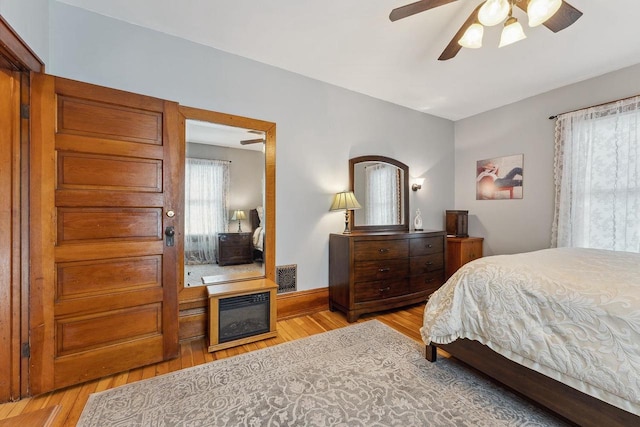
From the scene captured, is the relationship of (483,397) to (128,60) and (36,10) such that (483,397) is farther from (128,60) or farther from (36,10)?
(36,10)

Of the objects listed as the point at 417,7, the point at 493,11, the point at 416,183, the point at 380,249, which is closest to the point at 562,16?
the point at 493,11

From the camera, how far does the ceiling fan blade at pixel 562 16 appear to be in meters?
1.53

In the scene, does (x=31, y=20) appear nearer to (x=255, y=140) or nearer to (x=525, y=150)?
(x=255, y=140)

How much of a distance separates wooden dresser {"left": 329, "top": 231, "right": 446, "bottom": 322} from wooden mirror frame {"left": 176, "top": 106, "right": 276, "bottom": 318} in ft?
2.43

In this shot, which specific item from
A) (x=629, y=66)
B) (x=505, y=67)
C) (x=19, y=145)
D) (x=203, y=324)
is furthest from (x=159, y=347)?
(x=629, y=66)

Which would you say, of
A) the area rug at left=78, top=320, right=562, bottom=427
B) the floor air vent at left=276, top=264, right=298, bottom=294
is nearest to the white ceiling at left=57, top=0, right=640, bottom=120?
the floor air vent at left=276, top=264, right=298, bottom=294

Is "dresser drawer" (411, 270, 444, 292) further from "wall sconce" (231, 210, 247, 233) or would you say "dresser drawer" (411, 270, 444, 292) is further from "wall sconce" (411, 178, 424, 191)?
"wall sconce" (231, 210, 247, 233)

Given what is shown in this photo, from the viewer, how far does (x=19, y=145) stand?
157 cm

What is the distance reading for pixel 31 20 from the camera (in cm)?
161

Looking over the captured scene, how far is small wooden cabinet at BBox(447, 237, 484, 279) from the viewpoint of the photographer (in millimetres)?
3703

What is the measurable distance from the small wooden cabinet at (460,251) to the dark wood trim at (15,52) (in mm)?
4463

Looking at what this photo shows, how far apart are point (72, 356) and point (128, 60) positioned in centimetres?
224

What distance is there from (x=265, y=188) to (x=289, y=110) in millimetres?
900

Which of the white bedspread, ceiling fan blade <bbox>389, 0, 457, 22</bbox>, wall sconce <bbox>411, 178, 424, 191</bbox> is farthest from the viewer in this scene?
wall sconce <bbox>411, 178, 424, 191</bbox>
